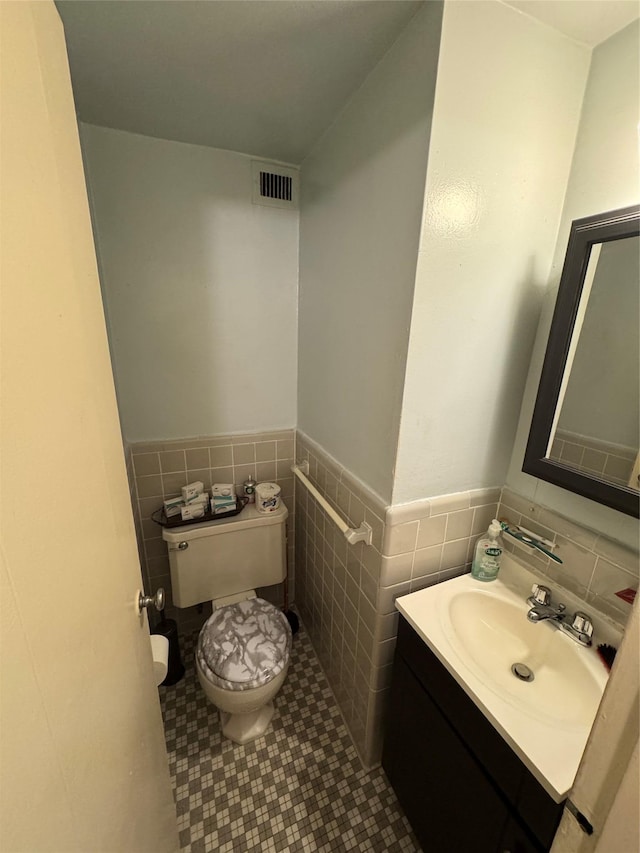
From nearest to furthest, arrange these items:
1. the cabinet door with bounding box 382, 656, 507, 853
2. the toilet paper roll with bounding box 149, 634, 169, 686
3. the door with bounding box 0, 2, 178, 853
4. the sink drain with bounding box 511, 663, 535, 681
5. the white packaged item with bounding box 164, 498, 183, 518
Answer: the door with bounding box 0, 2, 178, 853 → the cabinet door with bounding box 382, 656, 507, 853 → the sink drain with bounding box 511, 663, 535, 681 → the toilet paper roll with bounding box 149, 634, 169, 686 → the white packaged item with bounding box 164, 498, 183, 518

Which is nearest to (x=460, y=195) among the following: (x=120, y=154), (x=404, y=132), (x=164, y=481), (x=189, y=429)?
(x=404, y=132)

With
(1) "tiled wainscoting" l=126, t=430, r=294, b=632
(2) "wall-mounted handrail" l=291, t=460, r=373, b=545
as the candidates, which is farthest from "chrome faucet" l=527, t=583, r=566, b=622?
(1) "tiled wainscoting" l=126, t=430, r=294, b=632

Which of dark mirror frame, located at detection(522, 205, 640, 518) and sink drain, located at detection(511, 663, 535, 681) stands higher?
dark mirror frame, located at detection(522, 205, 640, 518)

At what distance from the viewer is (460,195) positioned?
0.82 meters

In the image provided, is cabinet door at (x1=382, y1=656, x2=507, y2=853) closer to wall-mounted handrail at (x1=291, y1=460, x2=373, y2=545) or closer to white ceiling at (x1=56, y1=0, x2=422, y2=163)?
wall-mounted handrail at (x1=291, y1=460, x2=373, y2=545)

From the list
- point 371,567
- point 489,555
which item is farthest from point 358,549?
point 489,555

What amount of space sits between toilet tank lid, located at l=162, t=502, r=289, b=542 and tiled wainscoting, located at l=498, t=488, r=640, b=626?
997mm

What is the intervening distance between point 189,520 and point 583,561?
1436 millimetres

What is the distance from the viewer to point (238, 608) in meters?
1.50

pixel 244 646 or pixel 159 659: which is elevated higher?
pixel 159 659

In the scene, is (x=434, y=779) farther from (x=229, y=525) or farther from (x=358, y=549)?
(x=229, y=525)

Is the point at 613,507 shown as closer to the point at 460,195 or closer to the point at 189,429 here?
the point at 460,195

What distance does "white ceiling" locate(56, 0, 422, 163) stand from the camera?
30.0 inches

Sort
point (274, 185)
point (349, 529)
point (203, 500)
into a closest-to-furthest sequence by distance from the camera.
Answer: point (349, 529) → point (274, 185) → point (203, 500)
